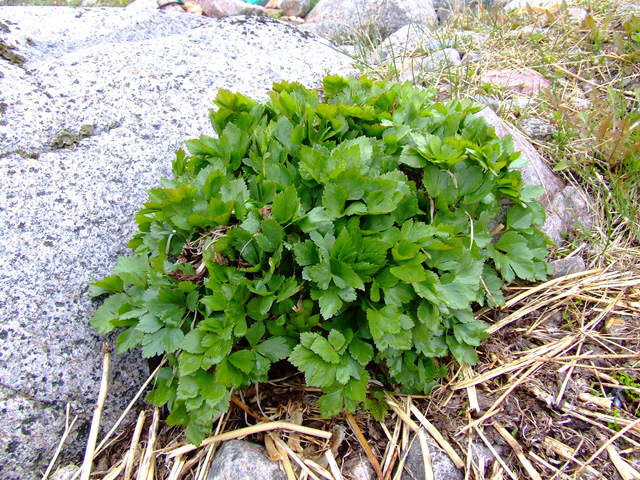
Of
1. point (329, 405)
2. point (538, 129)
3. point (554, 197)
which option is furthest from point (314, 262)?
point (538, 129)

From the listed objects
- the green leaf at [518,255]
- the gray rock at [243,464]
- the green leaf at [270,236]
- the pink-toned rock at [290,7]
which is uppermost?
the green leaf at [270,236]

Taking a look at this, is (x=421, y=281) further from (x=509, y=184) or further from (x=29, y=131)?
(x=29, y=131)

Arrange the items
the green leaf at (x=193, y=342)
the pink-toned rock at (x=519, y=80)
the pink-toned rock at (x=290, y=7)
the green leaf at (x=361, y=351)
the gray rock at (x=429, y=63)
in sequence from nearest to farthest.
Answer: the green leaf at (x=193, y=342) → the green leaf at (x=361, y=351) → the pink-toned rock at (x=519, y=80) → the gray rock at (x=429, y=63) → the pink-toned rock at (x=290, y=7)

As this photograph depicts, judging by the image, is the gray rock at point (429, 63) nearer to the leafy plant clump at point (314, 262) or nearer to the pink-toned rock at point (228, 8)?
the leafy plant clump at point (314, 262)

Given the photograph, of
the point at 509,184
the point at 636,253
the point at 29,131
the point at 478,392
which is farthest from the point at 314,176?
the point at 636,253

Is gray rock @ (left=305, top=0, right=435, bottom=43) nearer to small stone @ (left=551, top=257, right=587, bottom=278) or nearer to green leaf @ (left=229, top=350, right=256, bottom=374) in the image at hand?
small stone @ (left=551, top=257, right=587, bottom=278)

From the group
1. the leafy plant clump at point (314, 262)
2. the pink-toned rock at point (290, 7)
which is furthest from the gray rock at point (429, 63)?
the pink-toned rock at point (290, 7)

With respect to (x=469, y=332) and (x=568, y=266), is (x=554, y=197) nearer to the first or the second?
(x=568, y=266)
